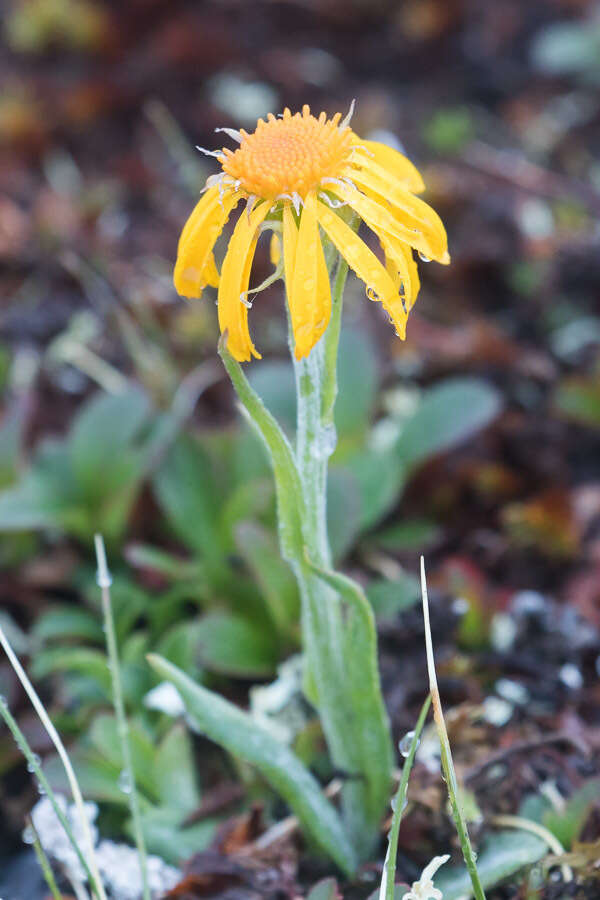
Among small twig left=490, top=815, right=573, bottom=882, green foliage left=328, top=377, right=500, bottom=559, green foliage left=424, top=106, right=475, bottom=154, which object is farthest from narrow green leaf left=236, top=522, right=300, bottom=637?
green foliage left=424, top=106, right=475, bottom=154

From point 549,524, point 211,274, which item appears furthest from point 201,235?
point 549,524

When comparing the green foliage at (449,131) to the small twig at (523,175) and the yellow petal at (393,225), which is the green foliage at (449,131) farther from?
the yellow petal at (393,225)

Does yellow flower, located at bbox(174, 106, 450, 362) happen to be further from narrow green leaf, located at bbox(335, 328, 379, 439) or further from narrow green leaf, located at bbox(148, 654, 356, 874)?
narrow green leaf, located at bbox(335, 328, 379, 439)

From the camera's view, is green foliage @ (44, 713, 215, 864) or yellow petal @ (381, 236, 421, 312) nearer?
yellow petal @ (381, 236, 421, 312)

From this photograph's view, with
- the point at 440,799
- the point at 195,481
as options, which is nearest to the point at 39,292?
the point at 195,481

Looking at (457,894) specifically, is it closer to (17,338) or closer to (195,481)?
(195,481)

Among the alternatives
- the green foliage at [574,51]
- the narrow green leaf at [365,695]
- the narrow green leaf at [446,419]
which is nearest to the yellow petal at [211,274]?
the narrow green leaf at [365,695]

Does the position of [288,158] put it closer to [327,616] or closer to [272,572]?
[327,616]
